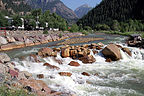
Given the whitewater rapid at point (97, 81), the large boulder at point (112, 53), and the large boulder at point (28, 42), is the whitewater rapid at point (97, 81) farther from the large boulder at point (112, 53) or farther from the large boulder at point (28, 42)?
the large boulder at point (28, 42)

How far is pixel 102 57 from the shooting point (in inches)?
815

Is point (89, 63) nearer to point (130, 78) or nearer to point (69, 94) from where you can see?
point (130, 78)

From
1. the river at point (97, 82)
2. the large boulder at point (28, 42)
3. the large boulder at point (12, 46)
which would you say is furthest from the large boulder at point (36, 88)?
the large boulder at point (28, 42)

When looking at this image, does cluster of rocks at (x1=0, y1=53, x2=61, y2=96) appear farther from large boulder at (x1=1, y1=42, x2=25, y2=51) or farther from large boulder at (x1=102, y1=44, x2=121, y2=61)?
large boulder at (x1=1, y1=42, x2=25, y2=51)

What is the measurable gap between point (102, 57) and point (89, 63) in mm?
3100

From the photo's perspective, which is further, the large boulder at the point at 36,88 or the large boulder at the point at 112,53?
the large boulder at the point at 112,53

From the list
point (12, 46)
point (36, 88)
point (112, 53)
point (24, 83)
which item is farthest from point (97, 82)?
point (12, 46)

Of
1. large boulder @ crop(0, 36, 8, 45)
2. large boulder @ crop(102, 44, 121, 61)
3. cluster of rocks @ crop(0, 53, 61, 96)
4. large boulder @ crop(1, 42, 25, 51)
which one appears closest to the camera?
cluster of rocks @ crop(0, 53, 61, 96)

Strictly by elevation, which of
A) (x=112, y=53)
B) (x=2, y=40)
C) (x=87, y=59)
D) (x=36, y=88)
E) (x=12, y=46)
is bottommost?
(x=87, y=59)

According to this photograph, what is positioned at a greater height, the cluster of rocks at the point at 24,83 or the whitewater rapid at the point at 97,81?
the cluster of rocks at the point at 24,83

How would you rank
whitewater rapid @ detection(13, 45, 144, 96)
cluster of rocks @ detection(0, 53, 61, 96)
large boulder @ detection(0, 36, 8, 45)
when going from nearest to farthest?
1. cluster of rocks @ detection(0, 53, 61, 96)
2. whitewater rapid @ detection(13, 45, 144, 96)
3. large boulder @ detection(0, 36, 8, 45)

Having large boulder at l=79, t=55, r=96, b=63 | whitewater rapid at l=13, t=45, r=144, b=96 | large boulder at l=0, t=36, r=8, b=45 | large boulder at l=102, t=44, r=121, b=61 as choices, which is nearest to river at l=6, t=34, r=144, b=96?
whitewater rapid at l=13, t=45, r=144, b=96

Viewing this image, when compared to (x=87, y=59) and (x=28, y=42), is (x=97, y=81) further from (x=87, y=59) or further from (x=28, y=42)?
(x=28, y=42)

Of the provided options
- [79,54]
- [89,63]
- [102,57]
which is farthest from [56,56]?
[102,57]
